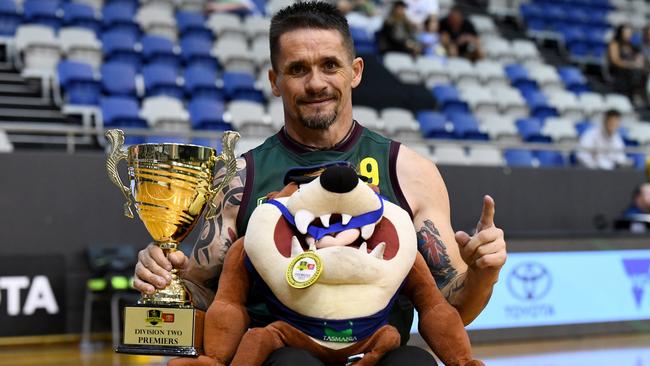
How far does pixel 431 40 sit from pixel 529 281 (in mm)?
5078

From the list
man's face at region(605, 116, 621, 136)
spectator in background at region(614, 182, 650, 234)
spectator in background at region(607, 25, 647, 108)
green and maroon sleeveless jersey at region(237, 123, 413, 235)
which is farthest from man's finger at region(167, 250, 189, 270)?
spectator in background at region(607, 25, 647, 108)

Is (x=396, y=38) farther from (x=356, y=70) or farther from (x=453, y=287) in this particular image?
(x=453, y=287)

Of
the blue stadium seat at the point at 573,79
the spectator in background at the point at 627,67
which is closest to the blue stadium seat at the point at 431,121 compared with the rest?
the blue stadium seat at the point at 573,79

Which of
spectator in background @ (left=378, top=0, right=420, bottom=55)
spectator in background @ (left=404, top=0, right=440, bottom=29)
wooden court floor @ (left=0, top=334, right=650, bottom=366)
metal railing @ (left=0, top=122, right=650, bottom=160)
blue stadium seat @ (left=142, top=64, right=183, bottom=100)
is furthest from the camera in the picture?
spectator in background @ (left=404, top=0, right=440, bottom=29)

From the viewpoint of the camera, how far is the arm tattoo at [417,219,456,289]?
2.50 meters

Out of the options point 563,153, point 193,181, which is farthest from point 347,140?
point 563,153

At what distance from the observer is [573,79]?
12445 millimetres

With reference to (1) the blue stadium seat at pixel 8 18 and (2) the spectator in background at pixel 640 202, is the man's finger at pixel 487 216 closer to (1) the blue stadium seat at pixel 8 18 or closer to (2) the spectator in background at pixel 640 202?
(2) the spectator in background at pixel 640 202

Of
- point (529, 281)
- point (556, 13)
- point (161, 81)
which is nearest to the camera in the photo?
point (529, 281)

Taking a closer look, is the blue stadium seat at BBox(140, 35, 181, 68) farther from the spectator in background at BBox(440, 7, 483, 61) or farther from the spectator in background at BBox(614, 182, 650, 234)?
the spectator in background at BBox(614, 182, 650, 234)

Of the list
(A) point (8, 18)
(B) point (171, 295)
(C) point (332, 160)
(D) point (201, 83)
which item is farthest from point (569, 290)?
(A) point (8, 18)

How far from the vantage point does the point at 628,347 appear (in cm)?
655

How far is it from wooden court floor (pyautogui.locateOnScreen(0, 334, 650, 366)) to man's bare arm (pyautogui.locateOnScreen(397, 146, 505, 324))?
322cm

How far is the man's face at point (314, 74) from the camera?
243cm
